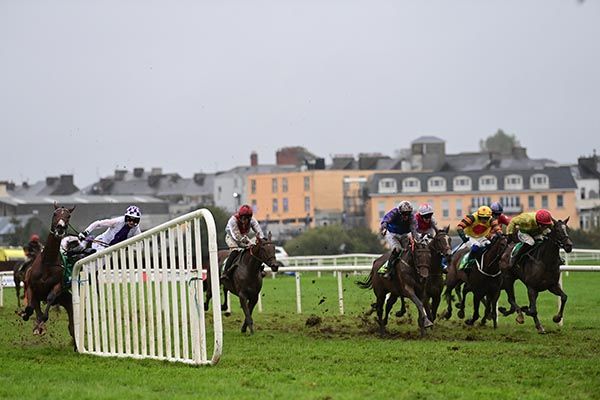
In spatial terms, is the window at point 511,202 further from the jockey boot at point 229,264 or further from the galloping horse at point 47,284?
the galloping horse at point 47,284

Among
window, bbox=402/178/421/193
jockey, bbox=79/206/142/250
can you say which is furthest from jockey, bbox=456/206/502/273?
window, bbox=402/178/421/193

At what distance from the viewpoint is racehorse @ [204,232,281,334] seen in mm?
18047

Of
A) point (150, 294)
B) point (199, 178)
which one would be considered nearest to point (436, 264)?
point (150, 294)

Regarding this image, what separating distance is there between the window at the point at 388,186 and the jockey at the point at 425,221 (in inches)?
2811

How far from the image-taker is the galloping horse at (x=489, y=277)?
60.7ft

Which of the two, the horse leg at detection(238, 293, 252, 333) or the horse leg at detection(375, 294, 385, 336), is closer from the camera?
the horse leg at detection(375, 294, 385, 336)

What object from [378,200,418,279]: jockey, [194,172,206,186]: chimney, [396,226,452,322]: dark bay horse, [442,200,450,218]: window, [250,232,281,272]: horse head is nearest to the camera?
[396,226,452,322]: dark bay horse

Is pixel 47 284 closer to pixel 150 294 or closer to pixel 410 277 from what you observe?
pixel 150 294

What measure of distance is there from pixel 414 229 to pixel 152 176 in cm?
10720

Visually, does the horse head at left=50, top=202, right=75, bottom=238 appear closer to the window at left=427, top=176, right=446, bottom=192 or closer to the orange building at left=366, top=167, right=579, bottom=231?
the orange building at left=366, top=167, right=579, bottom=231

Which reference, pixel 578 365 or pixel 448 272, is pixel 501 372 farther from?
pixel 448 272

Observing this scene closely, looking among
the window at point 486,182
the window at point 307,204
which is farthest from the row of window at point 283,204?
the window at point 486,182

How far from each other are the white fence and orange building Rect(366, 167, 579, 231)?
73.0 metres

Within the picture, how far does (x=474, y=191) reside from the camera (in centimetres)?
8919
